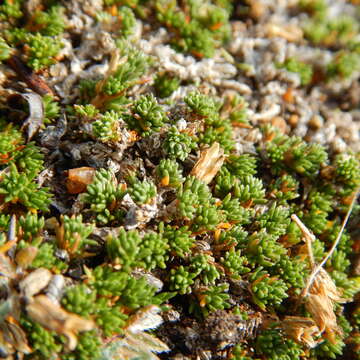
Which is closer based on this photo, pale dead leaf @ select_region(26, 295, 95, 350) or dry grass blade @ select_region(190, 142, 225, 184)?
pale dead leaf @ select_region(26, 295, 95, 350)

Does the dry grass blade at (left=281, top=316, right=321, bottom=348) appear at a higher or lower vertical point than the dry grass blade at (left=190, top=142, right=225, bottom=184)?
lower

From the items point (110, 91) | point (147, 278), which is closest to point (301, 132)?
point (110, 91)

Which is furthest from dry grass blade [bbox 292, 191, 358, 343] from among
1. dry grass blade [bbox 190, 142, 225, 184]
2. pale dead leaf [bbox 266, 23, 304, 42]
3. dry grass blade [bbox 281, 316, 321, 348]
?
pale dead leaf [bbox 266, 23, 304, 42]

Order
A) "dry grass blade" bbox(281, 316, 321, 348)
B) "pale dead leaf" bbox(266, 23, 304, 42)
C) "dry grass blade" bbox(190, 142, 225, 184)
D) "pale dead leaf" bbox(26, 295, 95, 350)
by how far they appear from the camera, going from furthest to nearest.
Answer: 1. "pale dead leaf" bbox(266, 23, 304, 42)
2. "dry grass blade" bbox(190, 142, 225, 184)
3. "dry grass blade" bbox(281, 316, 321, 348)
4. "pale dead leaf" bbox(26, 295, 95, 350)

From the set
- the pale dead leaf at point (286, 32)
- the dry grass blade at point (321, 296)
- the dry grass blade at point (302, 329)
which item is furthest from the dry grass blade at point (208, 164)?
the pale dead leaf at point (286, 32)

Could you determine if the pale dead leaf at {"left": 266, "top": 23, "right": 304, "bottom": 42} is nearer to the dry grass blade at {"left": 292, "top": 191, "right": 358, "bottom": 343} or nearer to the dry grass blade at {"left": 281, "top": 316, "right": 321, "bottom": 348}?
the dry grass blade at {"left": 292, "top": 191, "right": 358, "bottom": 343}

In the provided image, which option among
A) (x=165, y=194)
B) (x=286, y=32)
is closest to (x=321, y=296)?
(x=165, y=194)

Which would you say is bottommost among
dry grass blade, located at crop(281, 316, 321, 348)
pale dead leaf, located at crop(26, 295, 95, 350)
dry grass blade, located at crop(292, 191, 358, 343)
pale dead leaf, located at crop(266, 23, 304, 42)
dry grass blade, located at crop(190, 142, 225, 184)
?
pale dead leaf, located at crop(26, 295, 95, 350)
